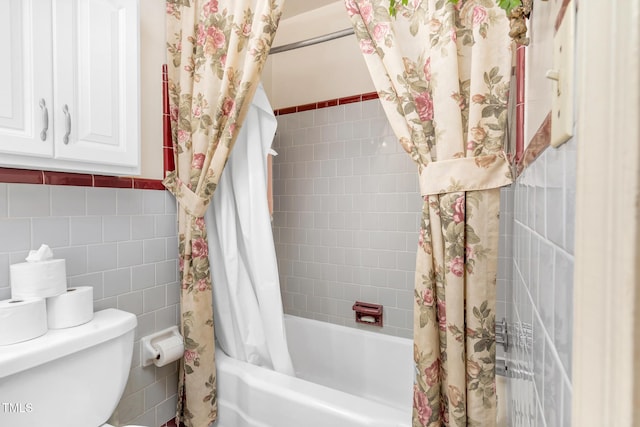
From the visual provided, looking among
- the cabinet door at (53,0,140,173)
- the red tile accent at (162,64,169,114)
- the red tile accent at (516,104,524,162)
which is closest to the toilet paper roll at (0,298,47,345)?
the cabinet door at (53,0,140,173)

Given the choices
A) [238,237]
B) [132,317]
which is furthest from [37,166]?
[238,237]

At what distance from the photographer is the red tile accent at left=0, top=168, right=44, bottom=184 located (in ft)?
3.14

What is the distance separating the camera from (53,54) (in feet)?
3.00

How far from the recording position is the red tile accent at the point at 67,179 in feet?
3.45

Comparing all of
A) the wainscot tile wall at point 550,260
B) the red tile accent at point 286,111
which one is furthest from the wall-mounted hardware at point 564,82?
the red tile accent at point 286,111

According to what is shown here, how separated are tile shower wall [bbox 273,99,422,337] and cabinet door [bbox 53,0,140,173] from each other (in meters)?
1.15

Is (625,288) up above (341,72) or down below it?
below

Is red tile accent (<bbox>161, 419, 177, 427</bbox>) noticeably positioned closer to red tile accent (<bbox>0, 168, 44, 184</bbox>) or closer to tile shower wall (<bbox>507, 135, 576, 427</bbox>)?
red tile accent (<bbox>0, 168, 44, 184</bbox>)

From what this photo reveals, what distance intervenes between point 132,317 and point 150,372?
0.43 meters

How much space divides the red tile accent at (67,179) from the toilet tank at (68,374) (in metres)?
0.45

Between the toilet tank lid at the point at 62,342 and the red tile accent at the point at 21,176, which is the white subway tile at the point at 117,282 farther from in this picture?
the red tile accent at the point at 21,176

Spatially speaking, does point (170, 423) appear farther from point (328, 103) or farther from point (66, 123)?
A: point (328, 103)

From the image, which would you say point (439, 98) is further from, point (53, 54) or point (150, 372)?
point (150, 372)

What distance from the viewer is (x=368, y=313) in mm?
1919
